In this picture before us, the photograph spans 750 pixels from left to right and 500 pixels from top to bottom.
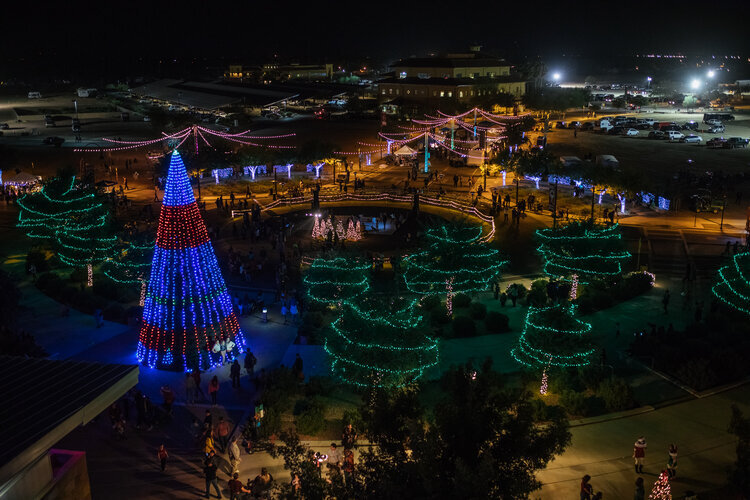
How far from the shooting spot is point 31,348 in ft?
60.1

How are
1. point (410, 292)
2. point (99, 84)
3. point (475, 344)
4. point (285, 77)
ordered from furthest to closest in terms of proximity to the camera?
point (99, 84) → point (285, 77) → point (410, 292) → point (475, 344)

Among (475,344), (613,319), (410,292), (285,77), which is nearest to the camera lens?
(475,344)

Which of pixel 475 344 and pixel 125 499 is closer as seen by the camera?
pixel 125 499

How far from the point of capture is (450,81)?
85125 mm

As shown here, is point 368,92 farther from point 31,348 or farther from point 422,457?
point 422,457

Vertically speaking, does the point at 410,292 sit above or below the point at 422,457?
below

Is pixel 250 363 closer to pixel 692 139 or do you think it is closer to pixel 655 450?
pixel 655 450

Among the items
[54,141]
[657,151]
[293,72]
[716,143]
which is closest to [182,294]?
[657,151]

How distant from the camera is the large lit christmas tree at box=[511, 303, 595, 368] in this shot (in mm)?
16578

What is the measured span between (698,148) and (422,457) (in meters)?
58.5

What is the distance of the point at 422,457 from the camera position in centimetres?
762

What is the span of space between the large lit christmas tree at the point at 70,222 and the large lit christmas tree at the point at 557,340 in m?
16.6

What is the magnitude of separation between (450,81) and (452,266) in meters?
66.9

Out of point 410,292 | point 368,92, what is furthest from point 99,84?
point 410,292
